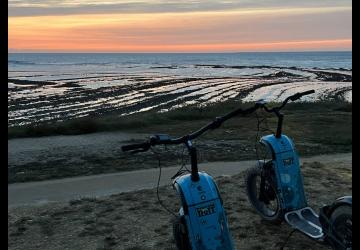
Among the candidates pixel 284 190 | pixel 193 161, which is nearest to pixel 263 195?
pixel 284 190

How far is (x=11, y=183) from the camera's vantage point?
938 centimetres

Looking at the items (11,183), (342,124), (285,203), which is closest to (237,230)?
(285,203)

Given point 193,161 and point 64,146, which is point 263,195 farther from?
point 64,146

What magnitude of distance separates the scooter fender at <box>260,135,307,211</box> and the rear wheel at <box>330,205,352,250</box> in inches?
39.3

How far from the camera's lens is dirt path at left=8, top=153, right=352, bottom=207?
8273 millimetres

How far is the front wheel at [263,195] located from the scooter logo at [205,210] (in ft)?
5.95

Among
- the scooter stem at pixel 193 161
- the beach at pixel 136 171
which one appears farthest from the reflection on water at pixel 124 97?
the scooter stem at pixel 193 161

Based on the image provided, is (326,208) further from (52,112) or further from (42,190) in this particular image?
(52,112)

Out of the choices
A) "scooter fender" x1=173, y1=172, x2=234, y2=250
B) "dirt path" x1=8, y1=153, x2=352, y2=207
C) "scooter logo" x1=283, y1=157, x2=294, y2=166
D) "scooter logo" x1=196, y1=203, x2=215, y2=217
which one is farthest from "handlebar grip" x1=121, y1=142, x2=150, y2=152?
"dirt path" x1=8, y1=153, x2=352, y2=207

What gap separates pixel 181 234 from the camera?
4266 millimetres

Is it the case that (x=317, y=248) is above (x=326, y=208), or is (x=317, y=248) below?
below

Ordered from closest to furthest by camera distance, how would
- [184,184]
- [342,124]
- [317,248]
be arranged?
[184,184] < [317,248] < [342,124]

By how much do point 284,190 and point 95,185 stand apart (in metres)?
4.46

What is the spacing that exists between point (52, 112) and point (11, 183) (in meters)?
17.6
